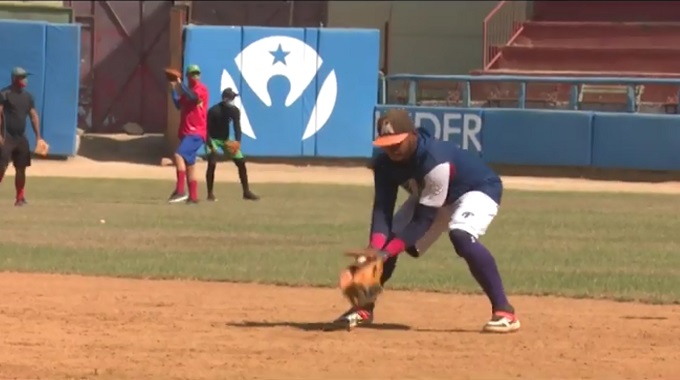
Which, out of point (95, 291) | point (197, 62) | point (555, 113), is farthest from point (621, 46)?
point (95, 291)

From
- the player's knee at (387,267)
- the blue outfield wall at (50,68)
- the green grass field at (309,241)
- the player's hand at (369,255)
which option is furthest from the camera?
the blue outfield wall at (50,68)

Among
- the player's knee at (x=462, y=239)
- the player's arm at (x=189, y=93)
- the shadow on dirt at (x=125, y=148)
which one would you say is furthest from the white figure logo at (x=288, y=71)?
the player's knee at (x=462, y=239)

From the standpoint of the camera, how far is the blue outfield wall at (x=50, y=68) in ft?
91.9

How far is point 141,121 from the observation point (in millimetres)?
35312

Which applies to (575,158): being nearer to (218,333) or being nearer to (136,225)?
(136,225)

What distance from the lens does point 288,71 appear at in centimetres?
2892

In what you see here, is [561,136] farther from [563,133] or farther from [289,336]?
[289,336]

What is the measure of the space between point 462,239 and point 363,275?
65 centimetres

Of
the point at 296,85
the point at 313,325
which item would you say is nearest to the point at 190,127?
the point at 296,85

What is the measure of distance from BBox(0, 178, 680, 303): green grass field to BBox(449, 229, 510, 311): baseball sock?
2.40 metres

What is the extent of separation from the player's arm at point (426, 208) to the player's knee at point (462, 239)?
0.53 ft

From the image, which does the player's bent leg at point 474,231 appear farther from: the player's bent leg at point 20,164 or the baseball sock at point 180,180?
the baseball sock at point 180,180

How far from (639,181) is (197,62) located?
8.87m

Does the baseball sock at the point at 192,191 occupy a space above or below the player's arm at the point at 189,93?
below
